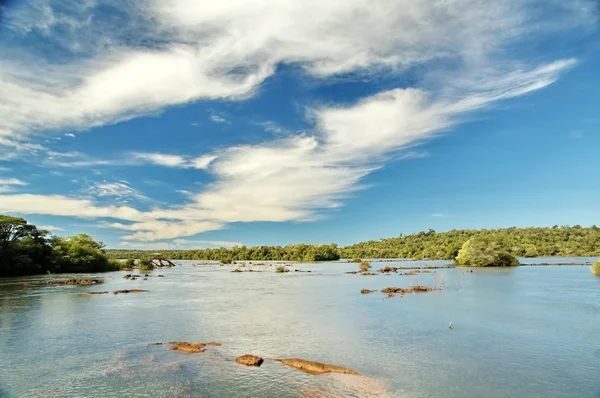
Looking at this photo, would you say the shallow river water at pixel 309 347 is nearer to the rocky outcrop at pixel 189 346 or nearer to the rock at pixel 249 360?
the rock at pixel 249 360

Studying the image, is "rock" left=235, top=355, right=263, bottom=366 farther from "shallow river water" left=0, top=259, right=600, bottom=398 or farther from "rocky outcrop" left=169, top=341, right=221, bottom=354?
"rocky outcrop" left=169, top=341, right=221, bottom=354

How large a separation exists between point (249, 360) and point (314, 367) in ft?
10.9

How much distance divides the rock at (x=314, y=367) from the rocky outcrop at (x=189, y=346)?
5320 mm

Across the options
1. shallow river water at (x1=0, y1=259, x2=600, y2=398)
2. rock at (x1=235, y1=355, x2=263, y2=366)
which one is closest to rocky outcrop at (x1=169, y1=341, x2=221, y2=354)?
shallow river water at (x1=0, y1=259, x2=600, y2=398)

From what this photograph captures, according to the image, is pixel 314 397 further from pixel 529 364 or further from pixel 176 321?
pixel 176 321

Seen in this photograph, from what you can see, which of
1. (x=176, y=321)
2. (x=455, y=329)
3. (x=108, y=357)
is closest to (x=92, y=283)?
(x=176, y=321)

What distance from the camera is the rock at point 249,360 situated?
1902 cm

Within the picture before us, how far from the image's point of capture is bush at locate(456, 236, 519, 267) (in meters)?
95.8

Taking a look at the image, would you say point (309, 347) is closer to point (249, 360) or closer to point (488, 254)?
point (249, 360)

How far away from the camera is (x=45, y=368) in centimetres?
1875

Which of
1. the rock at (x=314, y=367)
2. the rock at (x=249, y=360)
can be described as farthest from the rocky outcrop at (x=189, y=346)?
the rock at (x=314, y=367)

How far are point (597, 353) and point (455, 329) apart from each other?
7.93 metres

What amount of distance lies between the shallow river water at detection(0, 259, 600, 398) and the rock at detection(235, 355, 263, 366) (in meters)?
0.48

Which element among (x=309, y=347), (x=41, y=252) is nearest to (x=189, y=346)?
(x=309, y=347)
